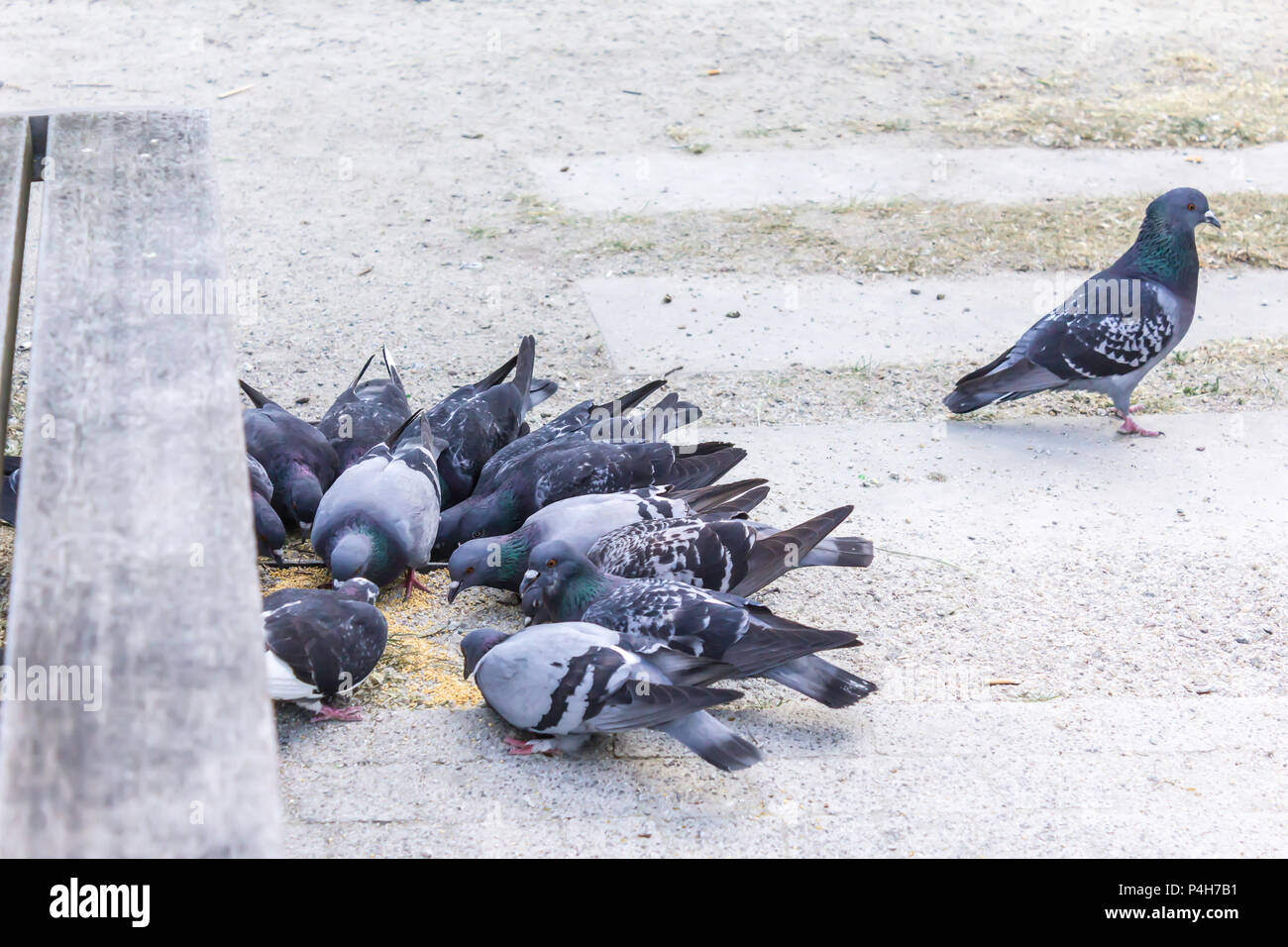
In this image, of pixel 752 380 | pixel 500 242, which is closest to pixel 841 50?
pixel 500 242

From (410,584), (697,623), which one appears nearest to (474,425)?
(410,584)

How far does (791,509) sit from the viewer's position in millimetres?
4578

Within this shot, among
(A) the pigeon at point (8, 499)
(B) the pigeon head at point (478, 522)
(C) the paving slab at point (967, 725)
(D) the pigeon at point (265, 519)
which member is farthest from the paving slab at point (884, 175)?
(A) the pigeon at point (8, 499)

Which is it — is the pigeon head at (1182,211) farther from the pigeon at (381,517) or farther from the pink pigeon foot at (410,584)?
the pink pigeon foot at (410,584)

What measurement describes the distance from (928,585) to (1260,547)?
4.11 feet

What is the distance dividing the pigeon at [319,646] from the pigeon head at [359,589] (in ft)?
0.28

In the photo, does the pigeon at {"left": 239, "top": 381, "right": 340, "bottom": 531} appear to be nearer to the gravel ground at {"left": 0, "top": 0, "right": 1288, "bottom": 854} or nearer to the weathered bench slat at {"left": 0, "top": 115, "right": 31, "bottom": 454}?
the gravel ground at {"left": 0, "top": 0, "right": 1288, "bottom": 854}

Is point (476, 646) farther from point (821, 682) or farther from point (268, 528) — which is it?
point (268, 528)

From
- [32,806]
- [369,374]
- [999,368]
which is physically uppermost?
[32,806]

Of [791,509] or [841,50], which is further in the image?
[841,50]

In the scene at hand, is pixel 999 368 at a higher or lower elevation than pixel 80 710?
lower

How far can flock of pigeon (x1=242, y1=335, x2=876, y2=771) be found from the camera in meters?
3.19

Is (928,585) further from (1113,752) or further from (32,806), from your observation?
(32,806)

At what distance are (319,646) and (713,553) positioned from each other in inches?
49.9
